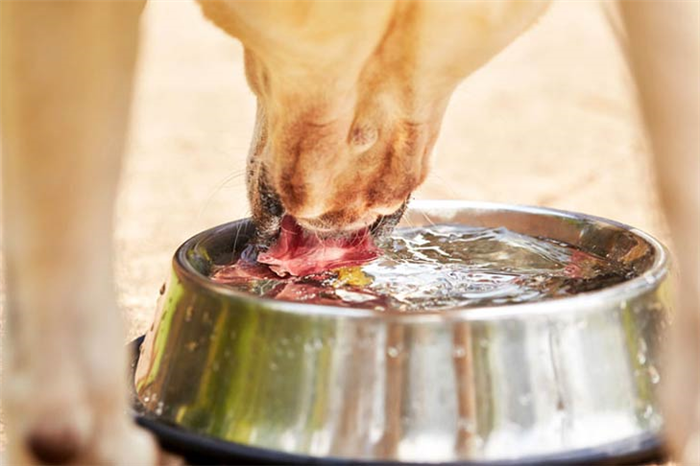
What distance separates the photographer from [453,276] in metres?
1.56

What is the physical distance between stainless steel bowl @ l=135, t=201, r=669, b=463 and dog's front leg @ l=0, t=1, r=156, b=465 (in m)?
0.26

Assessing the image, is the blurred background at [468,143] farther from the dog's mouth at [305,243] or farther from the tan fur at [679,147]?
the tan fur at [679,147]

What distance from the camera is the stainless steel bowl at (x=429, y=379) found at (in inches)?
46.9

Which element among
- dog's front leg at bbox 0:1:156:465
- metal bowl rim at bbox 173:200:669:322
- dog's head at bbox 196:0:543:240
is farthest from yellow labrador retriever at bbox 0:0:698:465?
dog's head at bbox 196:0:543:240

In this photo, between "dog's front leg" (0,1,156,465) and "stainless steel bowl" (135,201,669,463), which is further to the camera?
"stainless steel bowl" (135,201,669,463)

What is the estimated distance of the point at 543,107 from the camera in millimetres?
4160

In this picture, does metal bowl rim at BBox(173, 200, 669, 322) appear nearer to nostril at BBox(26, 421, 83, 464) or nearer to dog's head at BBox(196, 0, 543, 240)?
dog's head at BBox(196, 0, 543, 240)

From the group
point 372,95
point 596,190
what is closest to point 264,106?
point 372,95

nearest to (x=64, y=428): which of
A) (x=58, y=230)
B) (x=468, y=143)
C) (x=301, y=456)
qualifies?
(x=58, y=230)

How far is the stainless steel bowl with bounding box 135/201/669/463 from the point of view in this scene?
119cm

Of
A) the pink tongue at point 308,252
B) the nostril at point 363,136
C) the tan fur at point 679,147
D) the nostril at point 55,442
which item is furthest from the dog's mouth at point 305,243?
the nostril at point 55,442

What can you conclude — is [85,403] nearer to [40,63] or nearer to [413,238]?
[40,63]

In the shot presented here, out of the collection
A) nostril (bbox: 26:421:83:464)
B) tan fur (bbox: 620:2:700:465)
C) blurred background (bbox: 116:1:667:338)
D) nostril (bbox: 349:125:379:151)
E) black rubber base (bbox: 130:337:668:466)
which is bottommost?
blurred background (bbox: 116:1:667:338)

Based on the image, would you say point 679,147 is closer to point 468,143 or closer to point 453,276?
point 453,276
